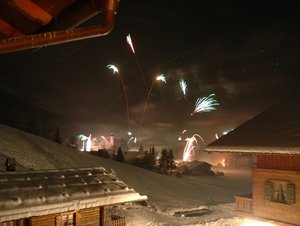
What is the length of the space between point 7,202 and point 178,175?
49865 mm

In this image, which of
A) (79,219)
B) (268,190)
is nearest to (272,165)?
(268,190)

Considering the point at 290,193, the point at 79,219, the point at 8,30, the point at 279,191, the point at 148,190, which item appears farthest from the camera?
the point at 148,190

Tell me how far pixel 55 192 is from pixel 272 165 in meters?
12.7

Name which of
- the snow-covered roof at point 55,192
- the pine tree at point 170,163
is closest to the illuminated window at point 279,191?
the snow-covered roof at point 55,192

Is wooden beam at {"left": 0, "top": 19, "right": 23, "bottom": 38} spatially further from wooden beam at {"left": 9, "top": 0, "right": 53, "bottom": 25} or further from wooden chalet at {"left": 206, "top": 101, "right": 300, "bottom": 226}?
wooden chalet at {"left": 206, "top": 101, "right": 300, "bottom": 226}

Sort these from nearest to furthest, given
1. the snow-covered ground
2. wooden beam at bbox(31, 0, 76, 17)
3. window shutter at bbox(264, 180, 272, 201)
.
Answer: wooden beam at bbox(31, 0, 76, 17) → window shutter at bbox(264, 180, 272, 201) → the snow-covered ground

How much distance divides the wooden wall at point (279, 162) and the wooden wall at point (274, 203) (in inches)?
11.4

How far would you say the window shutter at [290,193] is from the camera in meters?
19.4

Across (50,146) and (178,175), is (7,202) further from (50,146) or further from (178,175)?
(178,175)

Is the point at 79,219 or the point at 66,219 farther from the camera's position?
the point at 79,219

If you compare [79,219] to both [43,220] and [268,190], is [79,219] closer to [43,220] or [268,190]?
[43,220]

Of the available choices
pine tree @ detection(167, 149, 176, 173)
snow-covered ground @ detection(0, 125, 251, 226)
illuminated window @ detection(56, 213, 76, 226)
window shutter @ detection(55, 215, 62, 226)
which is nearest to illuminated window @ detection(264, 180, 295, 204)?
snow-covered ground @ detection(0, 125, 251, 226)

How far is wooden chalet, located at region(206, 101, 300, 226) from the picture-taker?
19422 mm

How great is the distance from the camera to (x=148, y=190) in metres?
41.6
